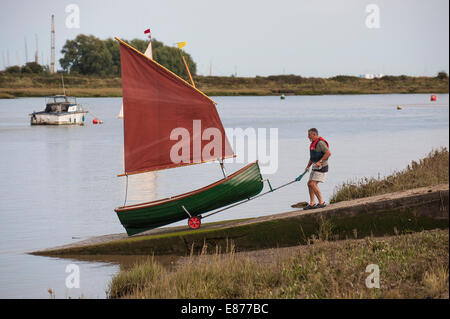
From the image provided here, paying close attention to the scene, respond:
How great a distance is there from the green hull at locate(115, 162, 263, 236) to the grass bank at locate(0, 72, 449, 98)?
101 metres

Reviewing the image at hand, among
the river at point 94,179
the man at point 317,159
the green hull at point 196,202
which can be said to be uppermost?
the man at point 317,159

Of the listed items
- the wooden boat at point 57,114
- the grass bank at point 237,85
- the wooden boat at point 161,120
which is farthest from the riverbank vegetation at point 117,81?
the wooden boat at point 161,120

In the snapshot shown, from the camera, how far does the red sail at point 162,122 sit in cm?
1510

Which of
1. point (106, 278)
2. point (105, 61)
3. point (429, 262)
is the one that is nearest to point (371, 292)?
point (429, 262)

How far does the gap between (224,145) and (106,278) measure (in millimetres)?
4453

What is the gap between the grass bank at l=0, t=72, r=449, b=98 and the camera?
119250 millimetres

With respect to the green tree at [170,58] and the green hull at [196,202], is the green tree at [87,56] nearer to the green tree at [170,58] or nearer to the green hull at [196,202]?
the green tree at [170,58]

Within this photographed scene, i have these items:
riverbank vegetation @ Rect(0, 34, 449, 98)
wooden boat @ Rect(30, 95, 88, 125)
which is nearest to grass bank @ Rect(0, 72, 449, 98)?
riverbank vegetation @ Rect(0, 34, 449, 98)

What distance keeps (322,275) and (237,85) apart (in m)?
143

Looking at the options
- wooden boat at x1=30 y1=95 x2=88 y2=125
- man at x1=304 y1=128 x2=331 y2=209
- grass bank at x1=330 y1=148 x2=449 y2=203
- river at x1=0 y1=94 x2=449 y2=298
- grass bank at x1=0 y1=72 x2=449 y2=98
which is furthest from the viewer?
grass bank at x1=0 y1=72 x2=449 y2=98

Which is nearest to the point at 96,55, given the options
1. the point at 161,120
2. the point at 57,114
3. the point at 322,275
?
the point at 57,114

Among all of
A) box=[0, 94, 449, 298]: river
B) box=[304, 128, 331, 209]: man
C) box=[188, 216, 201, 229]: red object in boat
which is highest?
box=[304, 128, 331, 209]: man

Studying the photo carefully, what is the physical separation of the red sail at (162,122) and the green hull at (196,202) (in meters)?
1.24

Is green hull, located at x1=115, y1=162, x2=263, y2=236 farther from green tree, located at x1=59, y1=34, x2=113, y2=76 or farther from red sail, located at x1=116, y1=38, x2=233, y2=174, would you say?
green tree, located at x1=59, y1=34, x2=113, y2=76
